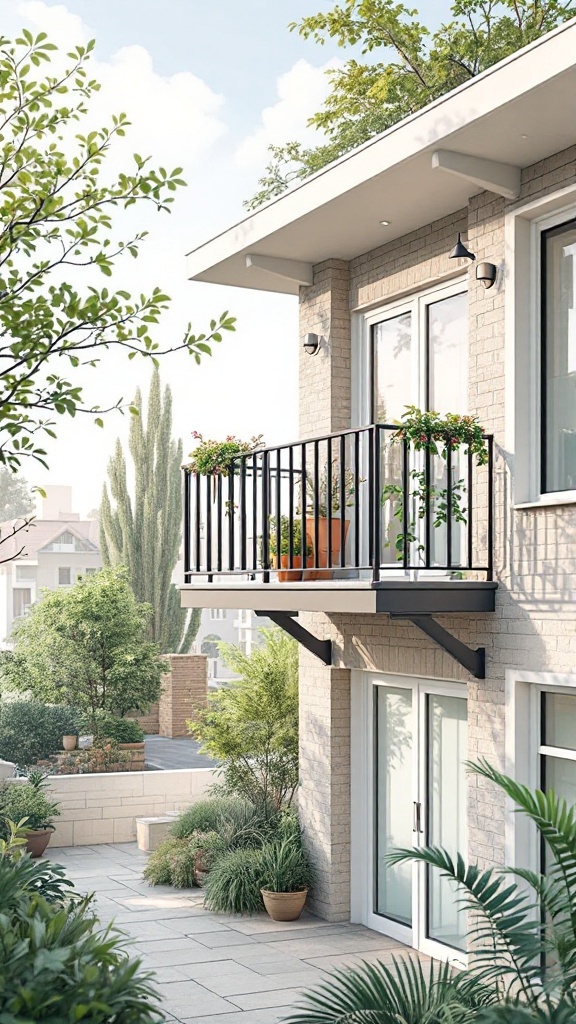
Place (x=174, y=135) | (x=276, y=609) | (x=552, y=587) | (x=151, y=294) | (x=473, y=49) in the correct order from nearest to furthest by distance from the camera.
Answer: (x=151, y=294) → (x=552, y=587) → (x=276, y=609) → (x=473, y=49) → (x=174, y=135)

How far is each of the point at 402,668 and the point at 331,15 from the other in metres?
11.4

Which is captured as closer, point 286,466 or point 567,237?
point 567,237

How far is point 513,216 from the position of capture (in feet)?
25.1

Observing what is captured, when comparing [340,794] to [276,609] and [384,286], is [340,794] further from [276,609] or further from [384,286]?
[384,286]

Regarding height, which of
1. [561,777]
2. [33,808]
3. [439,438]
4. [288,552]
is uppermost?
[439,438]

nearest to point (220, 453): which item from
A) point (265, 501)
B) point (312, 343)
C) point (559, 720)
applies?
point (265, 501)

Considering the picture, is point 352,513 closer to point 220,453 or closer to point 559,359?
point 220,453

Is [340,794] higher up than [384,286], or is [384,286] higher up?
[384,286]

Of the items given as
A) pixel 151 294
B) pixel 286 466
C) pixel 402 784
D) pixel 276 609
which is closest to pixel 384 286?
pixel 286 466

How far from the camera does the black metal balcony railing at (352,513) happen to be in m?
7.76

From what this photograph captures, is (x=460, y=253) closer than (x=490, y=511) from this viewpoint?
No

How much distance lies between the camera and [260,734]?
1132 cm

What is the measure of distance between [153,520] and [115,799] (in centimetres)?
1346

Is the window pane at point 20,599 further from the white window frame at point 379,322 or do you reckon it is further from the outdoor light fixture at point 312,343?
the white window frame at point 379,322
